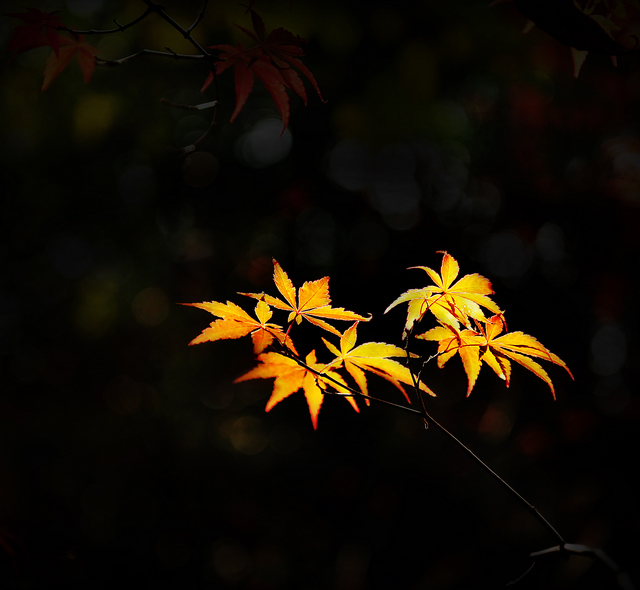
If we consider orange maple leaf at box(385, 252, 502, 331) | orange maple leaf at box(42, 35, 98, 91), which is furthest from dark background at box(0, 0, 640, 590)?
orange maple leaf at box(385, 252, 502, 331)

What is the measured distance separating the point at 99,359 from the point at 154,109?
1.78m

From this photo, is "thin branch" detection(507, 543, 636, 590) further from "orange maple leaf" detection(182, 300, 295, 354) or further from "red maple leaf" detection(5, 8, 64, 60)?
"red maple leaf" detection(5, 8, 64, 60)

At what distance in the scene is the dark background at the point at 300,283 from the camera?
7.75 ft

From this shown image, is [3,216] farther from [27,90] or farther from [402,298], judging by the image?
[402,298]

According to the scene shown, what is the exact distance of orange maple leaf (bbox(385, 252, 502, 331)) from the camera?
1.92 ft

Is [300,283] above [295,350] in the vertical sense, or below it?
below

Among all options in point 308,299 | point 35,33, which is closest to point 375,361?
point 308,299

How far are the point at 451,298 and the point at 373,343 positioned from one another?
0.14 metres

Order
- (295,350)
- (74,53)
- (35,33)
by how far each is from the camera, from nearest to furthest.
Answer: (295,350), (35,33), (74,53)

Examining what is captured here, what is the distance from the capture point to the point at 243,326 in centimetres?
59

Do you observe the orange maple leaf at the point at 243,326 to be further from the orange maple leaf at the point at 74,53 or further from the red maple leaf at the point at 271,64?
the orange maple leaf at the point at 74,53

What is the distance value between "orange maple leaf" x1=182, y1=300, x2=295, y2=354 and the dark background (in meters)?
2.00

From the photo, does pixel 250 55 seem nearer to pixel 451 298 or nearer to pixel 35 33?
pixel 35 33

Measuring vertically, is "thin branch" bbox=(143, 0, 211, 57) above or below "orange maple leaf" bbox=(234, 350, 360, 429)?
above
